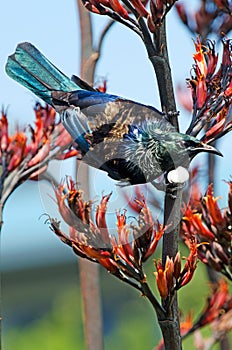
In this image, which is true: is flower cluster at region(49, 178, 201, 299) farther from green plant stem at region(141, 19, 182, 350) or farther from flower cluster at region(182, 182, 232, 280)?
flower cluster at region(182, 182, 232, 280)

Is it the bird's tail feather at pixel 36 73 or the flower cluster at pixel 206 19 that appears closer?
A: the bird's tail feather at pixel 36 73

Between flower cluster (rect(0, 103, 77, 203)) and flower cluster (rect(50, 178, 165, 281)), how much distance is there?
0.98 ft

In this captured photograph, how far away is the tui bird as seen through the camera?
4.38ft

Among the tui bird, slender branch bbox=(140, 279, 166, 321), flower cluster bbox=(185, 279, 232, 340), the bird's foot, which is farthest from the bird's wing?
flower cluster bbox=(185, 279, 232, 340)

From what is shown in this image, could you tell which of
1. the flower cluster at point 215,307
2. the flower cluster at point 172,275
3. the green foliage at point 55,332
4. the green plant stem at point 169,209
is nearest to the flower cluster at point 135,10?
the green plant stem at point 169,209

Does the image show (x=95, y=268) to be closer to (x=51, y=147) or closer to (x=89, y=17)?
(x=51, y=147)

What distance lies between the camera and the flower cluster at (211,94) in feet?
4.45

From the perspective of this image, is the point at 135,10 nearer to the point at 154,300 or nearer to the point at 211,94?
the point at 211,94

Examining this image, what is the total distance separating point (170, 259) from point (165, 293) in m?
0.05

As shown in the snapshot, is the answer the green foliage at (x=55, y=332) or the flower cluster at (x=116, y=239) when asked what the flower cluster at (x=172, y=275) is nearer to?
the flower cluster at (x=116, y=239)

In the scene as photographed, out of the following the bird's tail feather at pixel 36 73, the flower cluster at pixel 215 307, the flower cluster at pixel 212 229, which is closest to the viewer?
the bird's tail feather at pixel 36 73

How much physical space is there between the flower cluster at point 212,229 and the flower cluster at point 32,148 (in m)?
0.25

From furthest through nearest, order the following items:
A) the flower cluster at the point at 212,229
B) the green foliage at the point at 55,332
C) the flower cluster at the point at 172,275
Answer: the green foliage at the point at 55,332 → the flower cluster at the point at 212,229 → the flower cluster at the point at 172,275

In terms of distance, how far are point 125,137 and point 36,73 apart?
20cm
